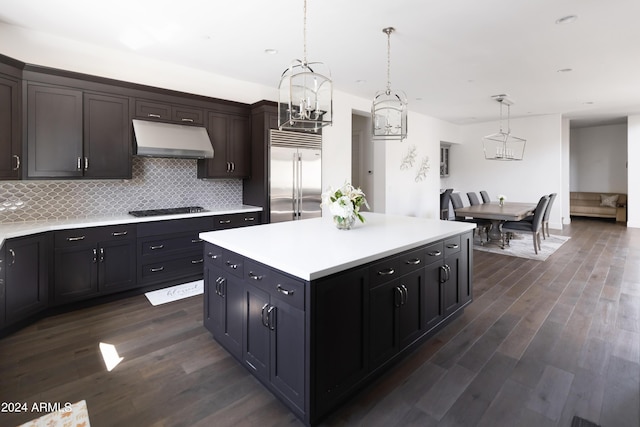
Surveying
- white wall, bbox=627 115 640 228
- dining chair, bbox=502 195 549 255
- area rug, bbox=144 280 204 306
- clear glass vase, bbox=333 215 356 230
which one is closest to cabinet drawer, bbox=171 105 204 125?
area rug, bbox=144 280 204 306

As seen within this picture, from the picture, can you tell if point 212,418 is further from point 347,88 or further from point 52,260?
point 347,88

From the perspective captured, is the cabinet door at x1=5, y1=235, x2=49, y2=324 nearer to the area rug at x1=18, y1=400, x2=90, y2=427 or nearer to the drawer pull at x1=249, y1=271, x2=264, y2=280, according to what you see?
the area rug at x1=18, y1=400, x2=90, y2=427

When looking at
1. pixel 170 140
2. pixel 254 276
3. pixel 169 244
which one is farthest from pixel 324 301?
pixel 170 140

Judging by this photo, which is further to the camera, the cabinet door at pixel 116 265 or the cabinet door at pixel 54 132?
the cabinet door at pixel 116 265

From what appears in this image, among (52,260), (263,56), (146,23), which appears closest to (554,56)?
(263,56)

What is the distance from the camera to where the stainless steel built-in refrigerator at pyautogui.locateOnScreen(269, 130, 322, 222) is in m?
4.58

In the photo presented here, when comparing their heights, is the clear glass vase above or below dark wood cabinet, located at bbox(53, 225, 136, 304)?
above

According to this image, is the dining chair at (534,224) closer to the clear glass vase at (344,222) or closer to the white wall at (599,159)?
the clear glass vase at (344,222)

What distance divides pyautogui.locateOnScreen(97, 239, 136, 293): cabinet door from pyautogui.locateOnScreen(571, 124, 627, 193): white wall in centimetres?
1243

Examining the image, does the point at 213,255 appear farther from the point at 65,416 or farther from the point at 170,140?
the point at 170,140

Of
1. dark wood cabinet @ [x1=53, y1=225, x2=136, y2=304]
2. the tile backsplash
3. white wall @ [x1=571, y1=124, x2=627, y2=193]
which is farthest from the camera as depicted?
white wall @ [x1=571, y1=124, x2=627, y2=193]

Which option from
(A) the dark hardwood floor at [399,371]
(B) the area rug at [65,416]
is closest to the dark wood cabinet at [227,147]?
(A) the dark hardwood floor at [399,371]

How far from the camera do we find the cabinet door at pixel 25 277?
2.71m

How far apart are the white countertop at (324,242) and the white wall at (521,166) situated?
23.1 feet
